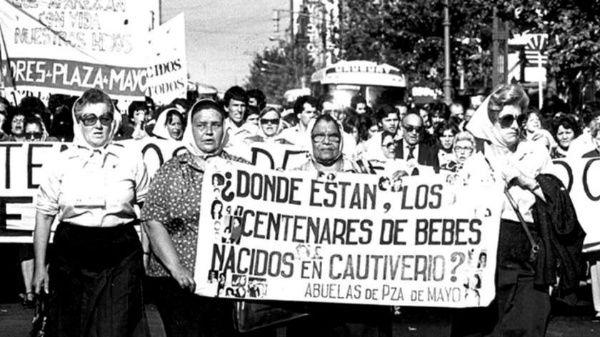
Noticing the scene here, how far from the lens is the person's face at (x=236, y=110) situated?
535 inches

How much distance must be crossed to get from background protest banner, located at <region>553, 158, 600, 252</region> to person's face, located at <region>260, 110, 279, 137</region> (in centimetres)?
263

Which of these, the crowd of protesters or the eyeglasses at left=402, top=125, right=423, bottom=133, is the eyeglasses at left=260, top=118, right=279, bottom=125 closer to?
the eyeglasses at left=402, top=125, right=423, bottom=133

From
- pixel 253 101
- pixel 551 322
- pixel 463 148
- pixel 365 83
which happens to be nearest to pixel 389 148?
pixel 551 322

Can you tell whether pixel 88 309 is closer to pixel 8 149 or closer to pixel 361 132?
pixel 8 149

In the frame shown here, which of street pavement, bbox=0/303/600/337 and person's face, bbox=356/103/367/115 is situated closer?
street pavement, bbox=0/303/600/337

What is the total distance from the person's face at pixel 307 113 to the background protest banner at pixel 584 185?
2.95 metres

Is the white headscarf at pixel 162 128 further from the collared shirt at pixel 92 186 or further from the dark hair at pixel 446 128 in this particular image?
the collared shirt at pixel 92 186

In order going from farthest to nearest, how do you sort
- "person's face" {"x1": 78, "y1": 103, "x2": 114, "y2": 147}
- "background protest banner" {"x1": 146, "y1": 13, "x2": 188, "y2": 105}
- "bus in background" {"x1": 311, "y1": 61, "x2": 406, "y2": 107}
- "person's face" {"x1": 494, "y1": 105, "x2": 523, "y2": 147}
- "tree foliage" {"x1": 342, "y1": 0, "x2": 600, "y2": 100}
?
"tree foliage" {"x1": 342, "y1": 0, "x2": 600, "y2": 100} → "bus in background" {"x1": 311, "y1": 61, "x2": 406, "y2": 107} → "background protest banner" {"x1": 146, "y1": 13, "x2": 188, "y2": 105} → "person's face" {"x1": 494, "y1": 105, "x2": 523, "y2": 147} → "person's face" {"x1": 78, "y1": 103, "x2": 114, "y2": 147}

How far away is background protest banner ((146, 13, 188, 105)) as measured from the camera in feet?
59.0

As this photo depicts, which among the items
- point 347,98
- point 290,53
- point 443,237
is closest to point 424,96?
point 347,98

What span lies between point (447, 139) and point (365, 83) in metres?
21.2

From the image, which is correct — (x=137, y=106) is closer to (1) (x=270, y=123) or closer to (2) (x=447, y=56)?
(1) (x=270, y=123)

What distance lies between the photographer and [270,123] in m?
13.2

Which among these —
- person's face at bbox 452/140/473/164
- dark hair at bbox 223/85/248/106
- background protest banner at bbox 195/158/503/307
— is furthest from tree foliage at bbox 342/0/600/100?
background protest banner at bbox 195/158/503/307
